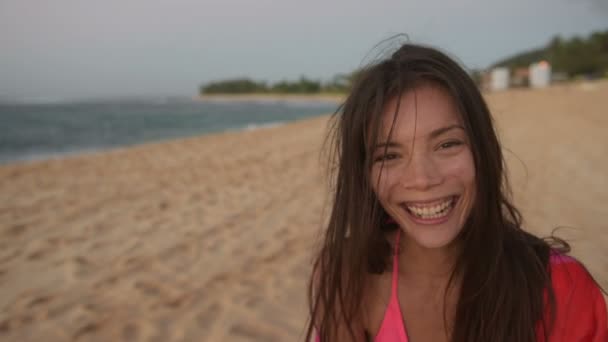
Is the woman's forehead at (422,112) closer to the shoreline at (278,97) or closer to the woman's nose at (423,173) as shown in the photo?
the woman's nose at (423,173)

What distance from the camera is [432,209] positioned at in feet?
4.19

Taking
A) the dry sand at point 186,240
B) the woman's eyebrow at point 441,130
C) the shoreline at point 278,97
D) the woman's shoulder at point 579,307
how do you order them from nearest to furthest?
the woman's shoulder at point 579,307 → the woman's eyebrow at point 441,130 → the dry sand at point 186,240 → the shoreline at point 278,97

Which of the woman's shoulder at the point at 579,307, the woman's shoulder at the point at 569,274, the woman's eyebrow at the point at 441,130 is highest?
the woman's eyebrow at the point at 441,130

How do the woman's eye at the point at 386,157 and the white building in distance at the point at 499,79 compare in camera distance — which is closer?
the woman's eye at the point at 386,157

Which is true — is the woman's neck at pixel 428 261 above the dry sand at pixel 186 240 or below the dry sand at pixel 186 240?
above

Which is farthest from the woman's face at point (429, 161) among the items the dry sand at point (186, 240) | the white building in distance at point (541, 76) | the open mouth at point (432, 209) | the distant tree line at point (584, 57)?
the distant tree line at point (584, 57)

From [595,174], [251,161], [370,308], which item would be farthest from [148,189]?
[595,174]

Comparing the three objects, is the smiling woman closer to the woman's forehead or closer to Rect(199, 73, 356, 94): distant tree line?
the woman's forehead

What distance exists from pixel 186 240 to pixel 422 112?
2.96 meters

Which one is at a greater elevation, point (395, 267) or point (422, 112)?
point (422, 112)

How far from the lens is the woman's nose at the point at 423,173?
1222 mm

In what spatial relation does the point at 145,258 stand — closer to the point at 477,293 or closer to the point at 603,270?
the point at 477,293

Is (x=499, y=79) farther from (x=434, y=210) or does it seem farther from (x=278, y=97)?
(x=278, y=97)

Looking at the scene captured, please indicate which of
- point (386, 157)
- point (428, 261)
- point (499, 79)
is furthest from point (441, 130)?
point (499, 79)
